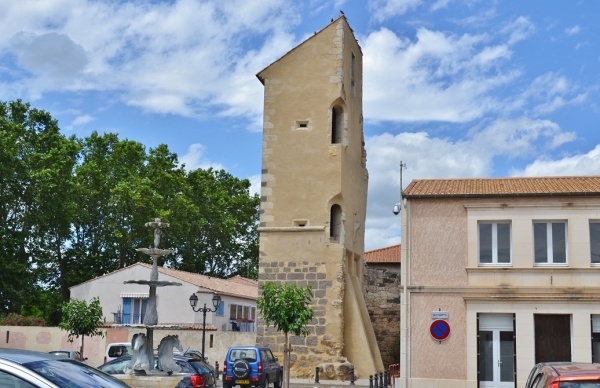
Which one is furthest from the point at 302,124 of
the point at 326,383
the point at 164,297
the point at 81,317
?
the point at 164,297

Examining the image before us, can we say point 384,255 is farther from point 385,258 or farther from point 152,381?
point 152,381

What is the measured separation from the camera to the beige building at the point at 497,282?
938 inches

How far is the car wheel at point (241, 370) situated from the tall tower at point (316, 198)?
5298 mm

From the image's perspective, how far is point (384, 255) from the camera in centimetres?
3878

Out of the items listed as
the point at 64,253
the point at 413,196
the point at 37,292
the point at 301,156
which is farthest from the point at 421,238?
the point at 64,253

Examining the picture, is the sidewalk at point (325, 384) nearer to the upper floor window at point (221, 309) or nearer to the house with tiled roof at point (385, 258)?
the house with tiled roof at point (385, 258)

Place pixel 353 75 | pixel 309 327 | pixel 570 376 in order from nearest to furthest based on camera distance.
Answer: pixel 570 376
pixel 309 327
pixel 353 75

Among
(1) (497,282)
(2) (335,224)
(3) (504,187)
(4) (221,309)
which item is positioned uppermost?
(3) (504,187)

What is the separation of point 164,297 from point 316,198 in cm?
1545

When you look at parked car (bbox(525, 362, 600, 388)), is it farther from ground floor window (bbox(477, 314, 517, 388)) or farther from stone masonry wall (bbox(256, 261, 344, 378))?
stone masonry wall (bbox(256, 261, 344, 378))

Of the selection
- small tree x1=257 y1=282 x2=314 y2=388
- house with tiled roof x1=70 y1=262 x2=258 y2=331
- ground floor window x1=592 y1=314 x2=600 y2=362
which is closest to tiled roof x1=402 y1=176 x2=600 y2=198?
ground floor window x1=592 y1=314 x2=600 y2=362

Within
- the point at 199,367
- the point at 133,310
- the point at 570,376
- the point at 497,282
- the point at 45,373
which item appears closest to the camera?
the point at 45,373

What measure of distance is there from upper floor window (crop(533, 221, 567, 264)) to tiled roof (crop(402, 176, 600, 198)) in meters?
1.06

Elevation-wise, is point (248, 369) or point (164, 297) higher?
point (164, 297)
